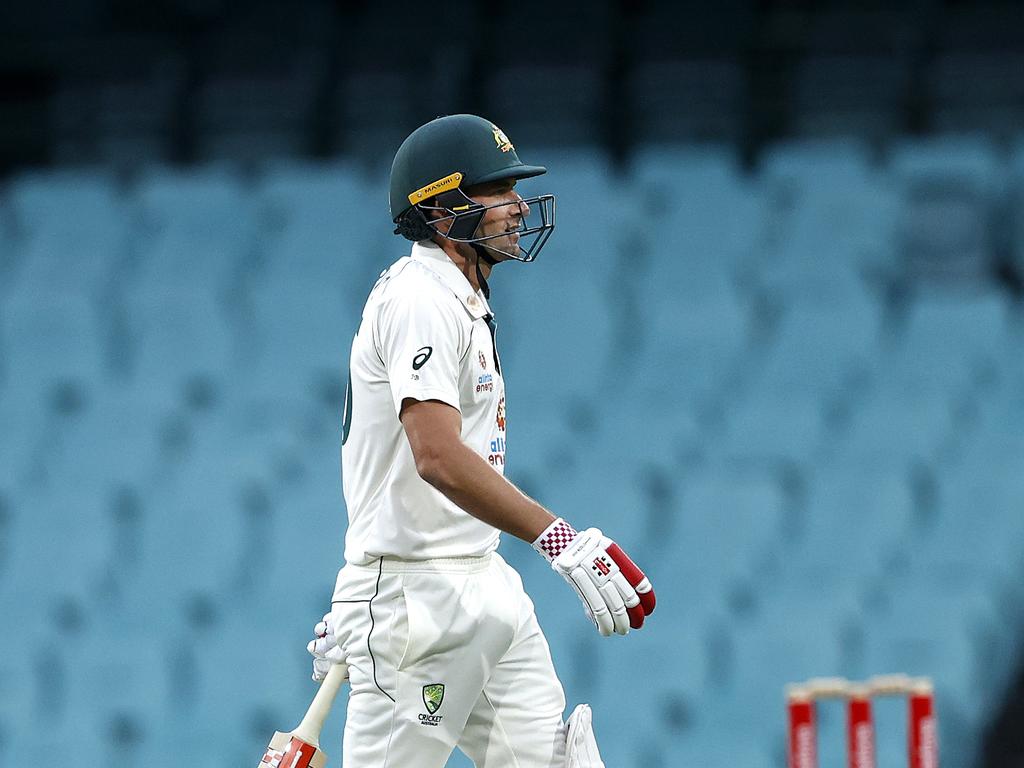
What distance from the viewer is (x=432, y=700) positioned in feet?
9.73

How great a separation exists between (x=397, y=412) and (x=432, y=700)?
0.52 meters

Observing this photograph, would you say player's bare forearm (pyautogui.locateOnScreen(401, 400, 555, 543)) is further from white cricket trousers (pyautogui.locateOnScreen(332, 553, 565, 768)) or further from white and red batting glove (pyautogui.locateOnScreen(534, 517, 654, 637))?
white cricket trousers (pyautogui.locateOnScreen(332, 553, 565, 768))

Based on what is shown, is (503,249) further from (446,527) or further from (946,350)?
(946,350)

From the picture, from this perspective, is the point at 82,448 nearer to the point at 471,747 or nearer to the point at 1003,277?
the point at 1003,277

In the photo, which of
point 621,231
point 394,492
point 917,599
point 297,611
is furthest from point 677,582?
point 394,492

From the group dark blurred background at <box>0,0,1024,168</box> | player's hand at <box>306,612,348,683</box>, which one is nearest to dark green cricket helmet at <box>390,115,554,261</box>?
player's hand at <box>306,612,348,683</box>

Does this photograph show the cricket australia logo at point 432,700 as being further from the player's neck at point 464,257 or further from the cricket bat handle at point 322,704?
the player's neck at point 464,257

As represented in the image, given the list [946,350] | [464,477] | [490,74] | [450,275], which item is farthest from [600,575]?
[490,74]

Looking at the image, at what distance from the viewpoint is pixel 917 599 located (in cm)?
571

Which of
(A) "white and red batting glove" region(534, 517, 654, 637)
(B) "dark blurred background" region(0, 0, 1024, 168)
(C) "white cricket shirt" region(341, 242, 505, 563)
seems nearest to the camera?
(A) "white and red batting glove" region(534, 517, 654, 637)

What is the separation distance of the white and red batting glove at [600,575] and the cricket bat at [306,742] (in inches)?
23.8

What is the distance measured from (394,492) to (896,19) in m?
5.60

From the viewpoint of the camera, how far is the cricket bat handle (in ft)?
10.4

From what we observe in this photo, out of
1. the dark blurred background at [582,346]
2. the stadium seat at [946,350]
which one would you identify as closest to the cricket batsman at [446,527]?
the dark blurred background at [582,346]
